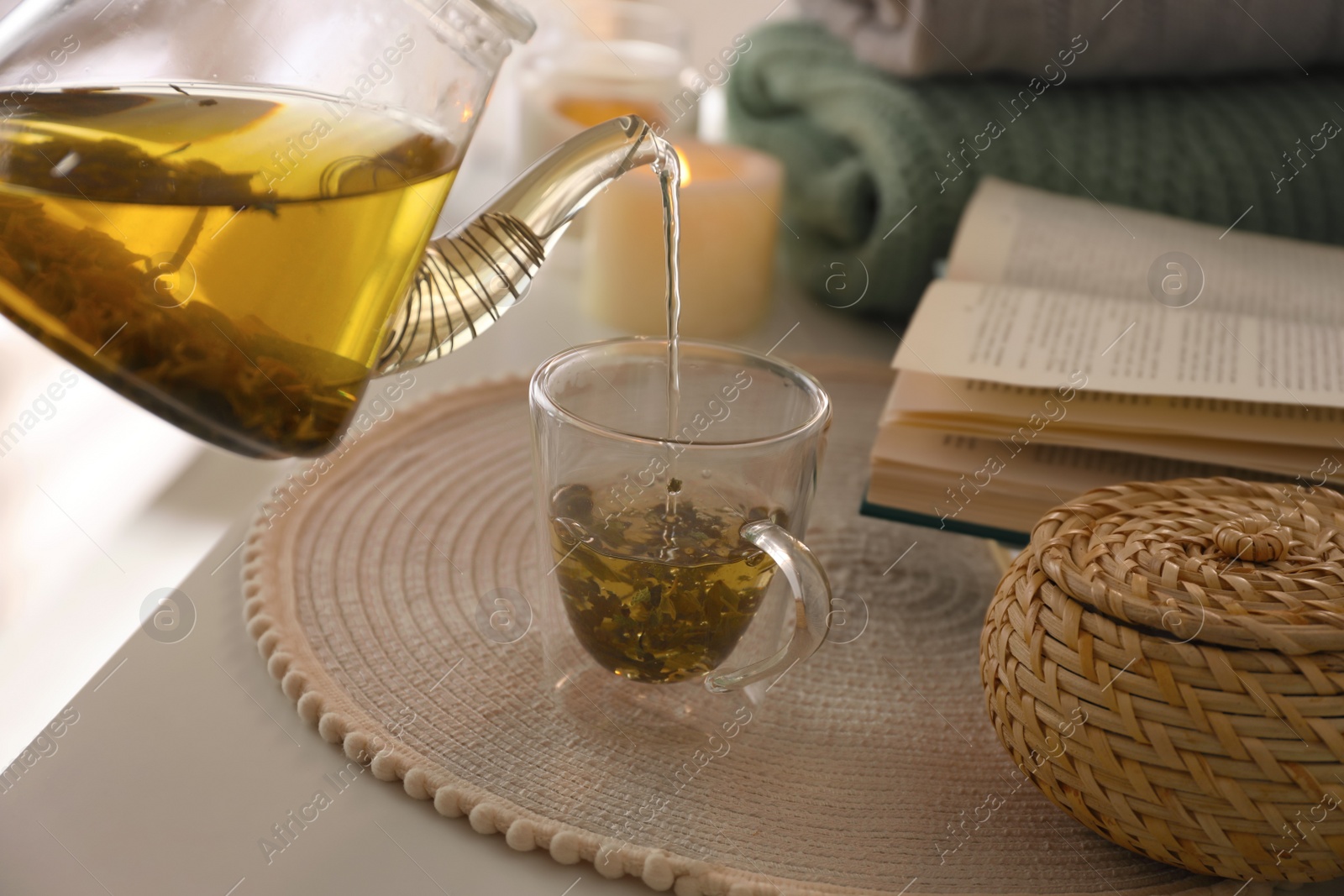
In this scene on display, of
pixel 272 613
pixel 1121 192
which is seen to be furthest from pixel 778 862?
pixel 1121 192

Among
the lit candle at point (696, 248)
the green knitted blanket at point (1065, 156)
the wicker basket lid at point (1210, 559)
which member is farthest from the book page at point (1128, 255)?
the wicker basket lid at point (1210, 559)

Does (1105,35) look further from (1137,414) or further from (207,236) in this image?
(207,236)

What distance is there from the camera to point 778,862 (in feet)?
1.17

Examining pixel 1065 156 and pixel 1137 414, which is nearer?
pixel 1137 414

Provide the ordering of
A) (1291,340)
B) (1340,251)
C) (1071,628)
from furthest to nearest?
(1340,251)
(1291,340)
(1071,628)

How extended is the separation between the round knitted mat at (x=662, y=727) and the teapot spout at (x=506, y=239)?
0.10 meters

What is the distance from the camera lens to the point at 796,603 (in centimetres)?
38

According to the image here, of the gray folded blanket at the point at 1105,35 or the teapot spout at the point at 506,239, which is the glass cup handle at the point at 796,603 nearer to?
the teapot spout at the point at 506,239

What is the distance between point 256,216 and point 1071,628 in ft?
0.87

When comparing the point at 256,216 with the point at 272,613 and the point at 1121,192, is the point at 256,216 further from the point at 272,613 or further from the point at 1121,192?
the point at 1121,192

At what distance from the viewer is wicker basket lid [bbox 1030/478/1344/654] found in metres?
0.32

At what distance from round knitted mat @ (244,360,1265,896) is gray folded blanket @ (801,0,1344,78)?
308mm

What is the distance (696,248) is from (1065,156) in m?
0.23

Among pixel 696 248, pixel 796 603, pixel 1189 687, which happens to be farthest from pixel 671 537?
pixel 696 248
